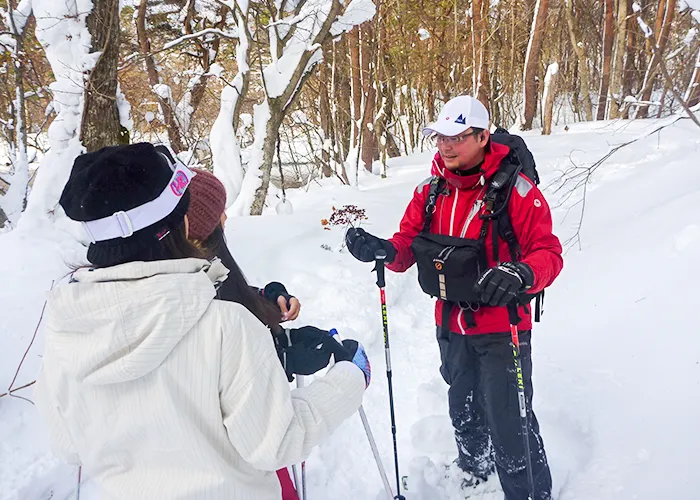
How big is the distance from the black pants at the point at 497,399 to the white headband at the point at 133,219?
1588mm

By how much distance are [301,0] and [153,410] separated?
22.3 ft

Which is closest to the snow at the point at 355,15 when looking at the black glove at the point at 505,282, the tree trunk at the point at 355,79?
the tree trunk at the point at 355,79

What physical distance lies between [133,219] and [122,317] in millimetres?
227

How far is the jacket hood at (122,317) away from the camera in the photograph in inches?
38.5

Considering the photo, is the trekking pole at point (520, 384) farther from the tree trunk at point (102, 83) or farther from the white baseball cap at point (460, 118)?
the tree trunk at point (102, 83)

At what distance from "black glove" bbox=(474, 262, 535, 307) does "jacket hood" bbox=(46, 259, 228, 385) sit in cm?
116

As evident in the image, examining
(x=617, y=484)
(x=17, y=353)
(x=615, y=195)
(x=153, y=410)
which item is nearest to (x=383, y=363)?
(x=617, y=484)

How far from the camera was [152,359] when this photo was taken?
38.7 inches

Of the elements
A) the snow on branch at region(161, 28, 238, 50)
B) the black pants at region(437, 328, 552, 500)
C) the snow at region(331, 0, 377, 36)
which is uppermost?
the snow at region(331, 0, 377, 36)

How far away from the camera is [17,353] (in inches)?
115

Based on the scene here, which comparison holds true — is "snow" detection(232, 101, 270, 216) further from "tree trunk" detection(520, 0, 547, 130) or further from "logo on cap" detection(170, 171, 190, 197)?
"tree trunk" detection(520, 0, 547, 130)

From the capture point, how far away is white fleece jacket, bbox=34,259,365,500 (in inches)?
38.9

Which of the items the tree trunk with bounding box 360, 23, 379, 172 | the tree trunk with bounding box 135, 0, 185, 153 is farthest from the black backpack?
the tree trunk with bounding box 360, 23, 379, 172

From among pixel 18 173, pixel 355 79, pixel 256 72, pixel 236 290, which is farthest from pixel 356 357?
Result: pixel 355 79
